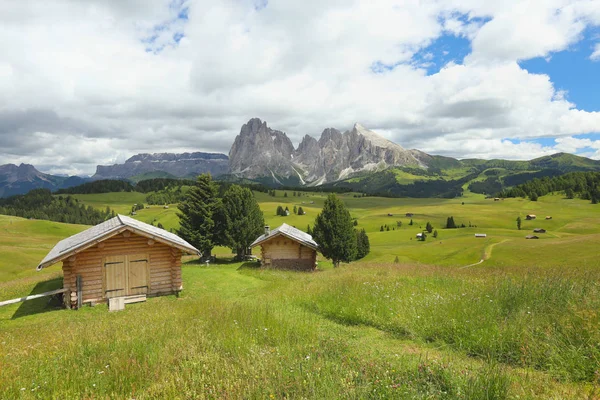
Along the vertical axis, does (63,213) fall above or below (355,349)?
below

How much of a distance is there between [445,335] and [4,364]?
10322 mm

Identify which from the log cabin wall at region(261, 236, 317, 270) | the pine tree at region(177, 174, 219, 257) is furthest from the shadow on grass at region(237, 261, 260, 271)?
the pine tree at region(177, 174, 219, 257)

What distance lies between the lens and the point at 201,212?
141 ft

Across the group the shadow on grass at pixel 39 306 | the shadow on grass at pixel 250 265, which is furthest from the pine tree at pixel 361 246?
the shadow on grass at pixel 39 306

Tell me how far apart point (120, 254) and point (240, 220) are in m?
21.1

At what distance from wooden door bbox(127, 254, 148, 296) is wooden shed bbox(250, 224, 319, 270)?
16052 mm

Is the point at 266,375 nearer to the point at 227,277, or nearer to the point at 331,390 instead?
the point at 331,390

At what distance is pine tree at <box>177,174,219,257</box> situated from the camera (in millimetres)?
42125

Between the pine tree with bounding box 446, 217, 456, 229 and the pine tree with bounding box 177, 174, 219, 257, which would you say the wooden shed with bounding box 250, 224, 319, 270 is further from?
the pine tree with bounding box 446, 217, 456, 229

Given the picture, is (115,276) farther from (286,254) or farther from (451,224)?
(451,224)

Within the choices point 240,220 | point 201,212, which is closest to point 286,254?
point 240,220

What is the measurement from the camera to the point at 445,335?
8539mm

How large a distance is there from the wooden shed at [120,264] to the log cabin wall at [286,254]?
14.7m

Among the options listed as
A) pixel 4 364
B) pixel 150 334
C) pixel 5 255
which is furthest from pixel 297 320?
pixel 5 255
